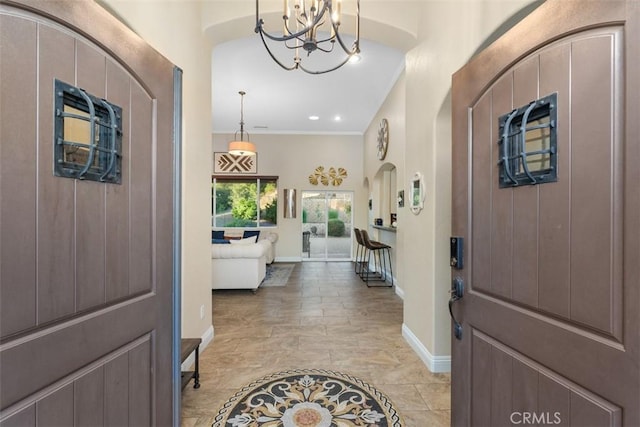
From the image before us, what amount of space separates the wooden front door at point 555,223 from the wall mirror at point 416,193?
1268mm

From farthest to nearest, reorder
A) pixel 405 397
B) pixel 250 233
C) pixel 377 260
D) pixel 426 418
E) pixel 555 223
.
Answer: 1. pixel 250 233
2. pixel 377 260
3. pixel 405 397
4. pixel 426 418
5. pixel 555 223

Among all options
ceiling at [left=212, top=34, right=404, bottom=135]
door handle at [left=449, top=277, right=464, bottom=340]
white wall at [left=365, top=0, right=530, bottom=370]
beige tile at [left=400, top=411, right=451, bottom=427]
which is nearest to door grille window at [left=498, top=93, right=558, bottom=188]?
door handle at [left=449, top=277, right=464, bottom=340]

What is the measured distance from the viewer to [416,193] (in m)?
2.84

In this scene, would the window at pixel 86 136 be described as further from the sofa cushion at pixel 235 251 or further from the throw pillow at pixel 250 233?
the throw pillow at pixel 250 233

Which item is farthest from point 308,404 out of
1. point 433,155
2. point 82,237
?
point 433,155

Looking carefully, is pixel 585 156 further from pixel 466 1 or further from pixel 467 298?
pixel 466 1

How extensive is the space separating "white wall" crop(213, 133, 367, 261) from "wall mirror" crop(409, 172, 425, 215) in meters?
5.58

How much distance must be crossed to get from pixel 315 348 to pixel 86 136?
260cm

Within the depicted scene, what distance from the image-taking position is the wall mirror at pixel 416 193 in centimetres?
269

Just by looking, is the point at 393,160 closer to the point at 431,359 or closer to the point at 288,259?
the point at 431,359

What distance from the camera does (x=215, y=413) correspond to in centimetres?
195

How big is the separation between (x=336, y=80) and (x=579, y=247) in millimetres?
4677

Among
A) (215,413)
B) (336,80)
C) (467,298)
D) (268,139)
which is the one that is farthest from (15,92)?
(268,139)

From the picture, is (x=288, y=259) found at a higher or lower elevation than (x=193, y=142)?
lower
